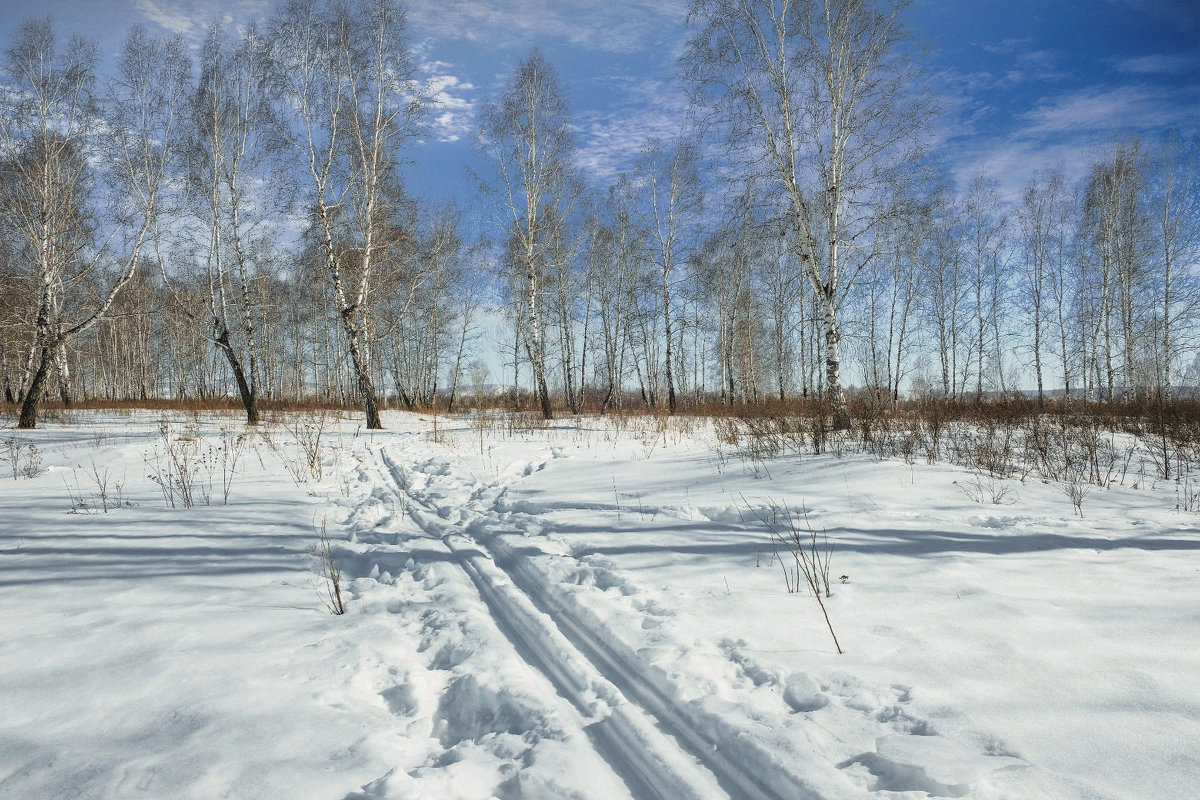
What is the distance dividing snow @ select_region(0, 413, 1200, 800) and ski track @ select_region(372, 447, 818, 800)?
0.03 ft

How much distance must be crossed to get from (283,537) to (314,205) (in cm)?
1149

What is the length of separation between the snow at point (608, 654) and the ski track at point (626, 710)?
0.03 feet

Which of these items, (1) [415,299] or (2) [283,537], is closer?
(2) [283,537]

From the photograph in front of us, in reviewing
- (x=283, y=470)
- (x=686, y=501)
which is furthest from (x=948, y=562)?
(x=283, y=470)

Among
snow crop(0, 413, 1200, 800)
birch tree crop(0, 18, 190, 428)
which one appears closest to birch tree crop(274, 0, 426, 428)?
birch tree crop(0, 18, 190, 428)

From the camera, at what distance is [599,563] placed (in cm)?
352

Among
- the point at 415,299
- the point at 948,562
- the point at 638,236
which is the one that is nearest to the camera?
the point at 948,562

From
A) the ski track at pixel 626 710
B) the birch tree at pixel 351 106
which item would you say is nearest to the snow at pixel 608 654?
the ski track at pixel 626 710

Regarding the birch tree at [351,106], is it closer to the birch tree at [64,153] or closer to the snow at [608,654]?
the birch tree at [64,153]

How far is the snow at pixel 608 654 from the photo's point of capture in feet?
5.11

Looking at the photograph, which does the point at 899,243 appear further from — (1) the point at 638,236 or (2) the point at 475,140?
(2) the point at 475,140

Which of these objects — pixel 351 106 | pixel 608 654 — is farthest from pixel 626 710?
pixel 351 106

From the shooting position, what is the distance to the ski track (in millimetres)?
1556

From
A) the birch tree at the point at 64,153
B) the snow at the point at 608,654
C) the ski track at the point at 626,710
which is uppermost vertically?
the birch tree at the point at 64,153
